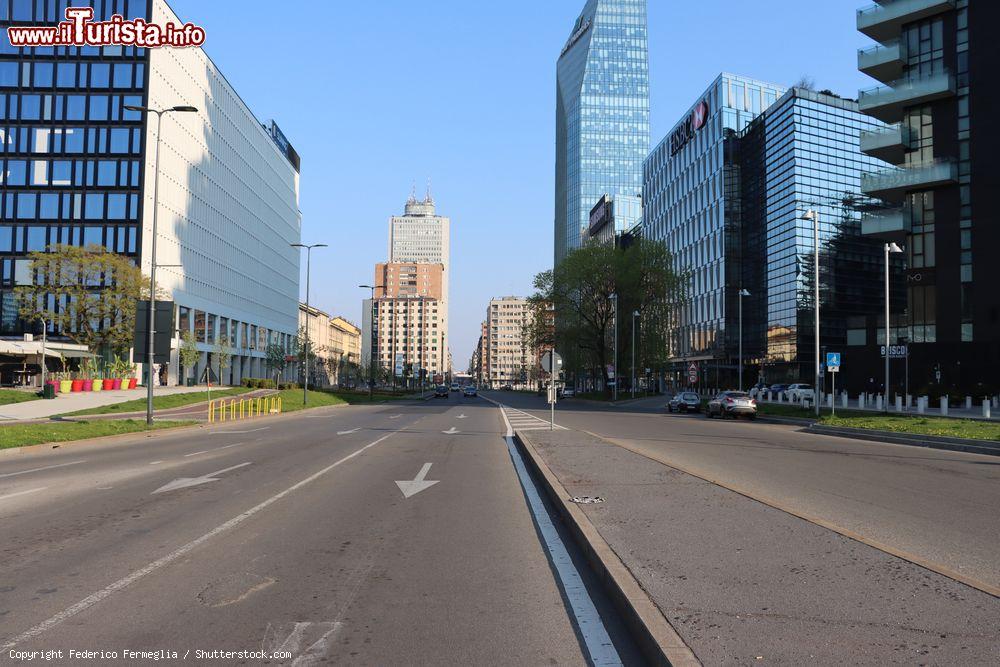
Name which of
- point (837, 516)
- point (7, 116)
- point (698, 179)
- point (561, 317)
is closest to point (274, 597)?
point (837, 516)

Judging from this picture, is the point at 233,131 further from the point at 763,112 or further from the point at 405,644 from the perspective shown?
the point at 405,644

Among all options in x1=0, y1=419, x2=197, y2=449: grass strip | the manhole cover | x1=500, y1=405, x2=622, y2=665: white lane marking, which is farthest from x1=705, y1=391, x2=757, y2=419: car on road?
the manhole cover

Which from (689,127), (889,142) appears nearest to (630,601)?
(889,142)

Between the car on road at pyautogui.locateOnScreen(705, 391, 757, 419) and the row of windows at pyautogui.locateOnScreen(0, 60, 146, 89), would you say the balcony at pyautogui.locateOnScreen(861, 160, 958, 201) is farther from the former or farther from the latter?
the row of windows at pyautogui.locateOnScreen(0, 60, 146, 89)

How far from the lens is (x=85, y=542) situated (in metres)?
7.37

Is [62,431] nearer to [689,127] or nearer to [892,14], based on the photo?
[892,14]

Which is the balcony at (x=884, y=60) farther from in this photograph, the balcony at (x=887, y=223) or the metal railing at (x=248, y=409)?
the metal railing at (x=248, y=409)

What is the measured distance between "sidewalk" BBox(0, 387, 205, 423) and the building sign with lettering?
70.8m

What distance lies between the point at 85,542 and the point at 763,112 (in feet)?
275

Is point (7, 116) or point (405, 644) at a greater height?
point (7, 116)

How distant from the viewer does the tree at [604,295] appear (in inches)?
2699

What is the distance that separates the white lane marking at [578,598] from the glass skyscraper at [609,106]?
6087 inches

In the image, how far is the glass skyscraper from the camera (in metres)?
160

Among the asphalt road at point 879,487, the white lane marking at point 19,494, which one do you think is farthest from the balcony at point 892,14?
the white lane marking at point 19,494
